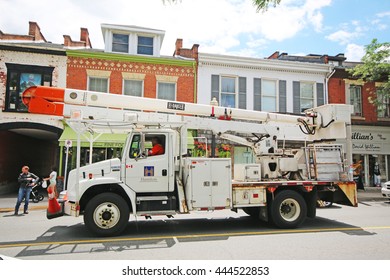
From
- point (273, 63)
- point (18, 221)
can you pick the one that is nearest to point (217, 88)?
Answer: point (273, 63)

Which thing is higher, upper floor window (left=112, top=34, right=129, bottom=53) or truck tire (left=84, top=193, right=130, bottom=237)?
upper floor window (left=112, top=34, right=129, bottom=53)

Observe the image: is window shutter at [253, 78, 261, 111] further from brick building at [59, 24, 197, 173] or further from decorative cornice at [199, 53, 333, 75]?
brick building at [59, 24, 197, 173]

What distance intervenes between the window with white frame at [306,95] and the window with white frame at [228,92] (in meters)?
4.78

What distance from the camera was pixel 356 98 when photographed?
2133cm

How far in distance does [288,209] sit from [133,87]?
41.2ft

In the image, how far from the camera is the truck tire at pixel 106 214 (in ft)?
22.6

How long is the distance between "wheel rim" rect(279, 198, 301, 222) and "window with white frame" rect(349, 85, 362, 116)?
16261 millimetres

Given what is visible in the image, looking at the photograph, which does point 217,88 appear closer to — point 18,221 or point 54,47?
point 54,47

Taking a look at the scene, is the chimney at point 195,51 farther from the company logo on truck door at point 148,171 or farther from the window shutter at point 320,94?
the company logo on truck door at point 148,171

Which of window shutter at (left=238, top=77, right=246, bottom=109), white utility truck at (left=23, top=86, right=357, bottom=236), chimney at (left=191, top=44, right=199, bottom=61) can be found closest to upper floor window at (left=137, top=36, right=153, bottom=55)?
chimney at (left=191, top=44, right=199, bottom=61)

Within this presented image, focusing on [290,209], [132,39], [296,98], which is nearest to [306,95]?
[296,98]

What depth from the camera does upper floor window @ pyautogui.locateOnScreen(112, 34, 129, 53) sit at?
1803cm

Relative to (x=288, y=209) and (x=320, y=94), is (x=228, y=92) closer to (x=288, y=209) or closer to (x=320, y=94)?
(x=320, y=94)

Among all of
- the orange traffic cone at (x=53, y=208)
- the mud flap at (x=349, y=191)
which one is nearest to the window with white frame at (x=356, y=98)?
the mud flap at (x=349, y=191)
